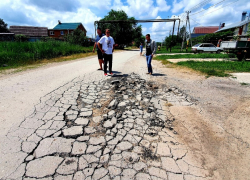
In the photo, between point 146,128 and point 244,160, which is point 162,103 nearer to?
point 146,128

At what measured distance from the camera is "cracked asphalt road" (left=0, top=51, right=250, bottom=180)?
67.4 inches

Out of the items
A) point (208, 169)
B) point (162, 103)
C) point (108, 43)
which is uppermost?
point (108, 43)

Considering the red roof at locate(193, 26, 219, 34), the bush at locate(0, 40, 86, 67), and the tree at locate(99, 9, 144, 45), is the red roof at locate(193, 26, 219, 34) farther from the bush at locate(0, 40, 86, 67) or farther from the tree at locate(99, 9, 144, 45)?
the bush at locate(0, 40, 86, 67)

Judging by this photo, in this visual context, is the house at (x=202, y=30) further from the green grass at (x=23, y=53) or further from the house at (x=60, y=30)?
the green grass at (x=23, y=53)

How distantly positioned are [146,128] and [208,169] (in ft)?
3.46

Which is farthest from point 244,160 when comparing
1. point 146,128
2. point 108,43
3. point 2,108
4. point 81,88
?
point 108,43

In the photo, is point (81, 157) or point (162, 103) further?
point (162, 103)

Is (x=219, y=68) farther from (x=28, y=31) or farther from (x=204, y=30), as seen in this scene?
(x=204, y=30)

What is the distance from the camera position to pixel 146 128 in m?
2.56

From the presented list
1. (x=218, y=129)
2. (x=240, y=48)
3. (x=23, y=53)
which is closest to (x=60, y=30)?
(x=23, y=53)

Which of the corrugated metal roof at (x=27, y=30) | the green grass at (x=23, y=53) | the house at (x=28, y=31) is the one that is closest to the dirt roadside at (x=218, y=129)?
the green grass at (x=23, y=53)

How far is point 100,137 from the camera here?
2.26 meters

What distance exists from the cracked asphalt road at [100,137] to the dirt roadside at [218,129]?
0.03 metres

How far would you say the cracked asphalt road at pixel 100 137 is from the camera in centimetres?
171
